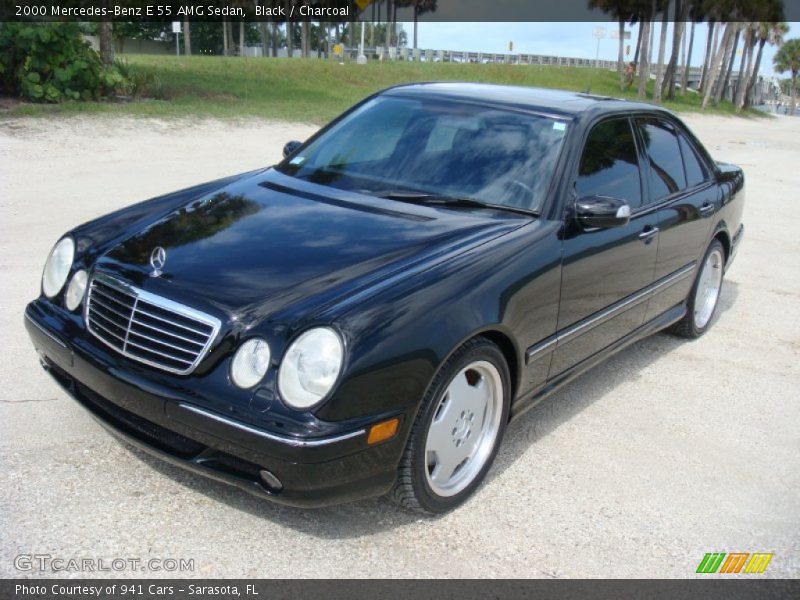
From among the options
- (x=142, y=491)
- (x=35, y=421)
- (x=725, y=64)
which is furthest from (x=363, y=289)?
(x=725, y=64)

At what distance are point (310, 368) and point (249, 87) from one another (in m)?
20.1

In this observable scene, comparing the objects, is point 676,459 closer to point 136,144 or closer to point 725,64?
point 136,144

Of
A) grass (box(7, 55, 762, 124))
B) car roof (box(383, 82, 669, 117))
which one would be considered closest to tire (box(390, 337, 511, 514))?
car roof (box(383, 82, 669, 117))

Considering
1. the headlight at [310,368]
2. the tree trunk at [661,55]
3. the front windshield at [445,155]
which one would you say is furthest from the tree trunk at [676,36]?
the headlight at [310,368]

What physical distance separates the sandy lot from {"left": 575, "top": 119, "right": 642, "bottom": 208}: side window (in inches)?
48.1

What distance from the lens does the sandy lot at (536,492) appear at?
122 inches

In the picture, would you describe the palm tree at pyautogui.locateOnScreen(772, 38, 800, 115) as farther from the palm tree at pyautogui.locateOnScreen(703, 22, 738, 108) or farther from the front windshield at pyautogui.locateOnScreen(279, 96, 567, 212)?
the front windshield at pyautogui.locateOnScreen(279, 96, 567, 212)

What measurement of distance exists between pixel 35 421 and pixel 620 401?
3.14 metres

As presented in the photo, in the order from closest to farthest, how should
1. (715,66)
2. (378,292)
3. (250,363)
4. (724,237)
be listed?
(250,363) < (378,292) < (724,237) < (715,66)

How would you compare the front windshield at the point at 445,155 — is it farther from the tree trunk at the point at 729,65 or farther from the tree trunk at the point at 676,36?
the tree trunk at the point at 729,65

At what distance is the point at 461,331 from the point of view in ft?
10.5

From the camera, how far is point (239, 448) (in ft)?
9.46

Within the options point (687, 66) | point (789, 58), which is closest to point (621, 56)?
point (687, 66)

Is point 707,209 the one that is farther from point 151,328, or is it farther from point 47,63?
point 47,63
